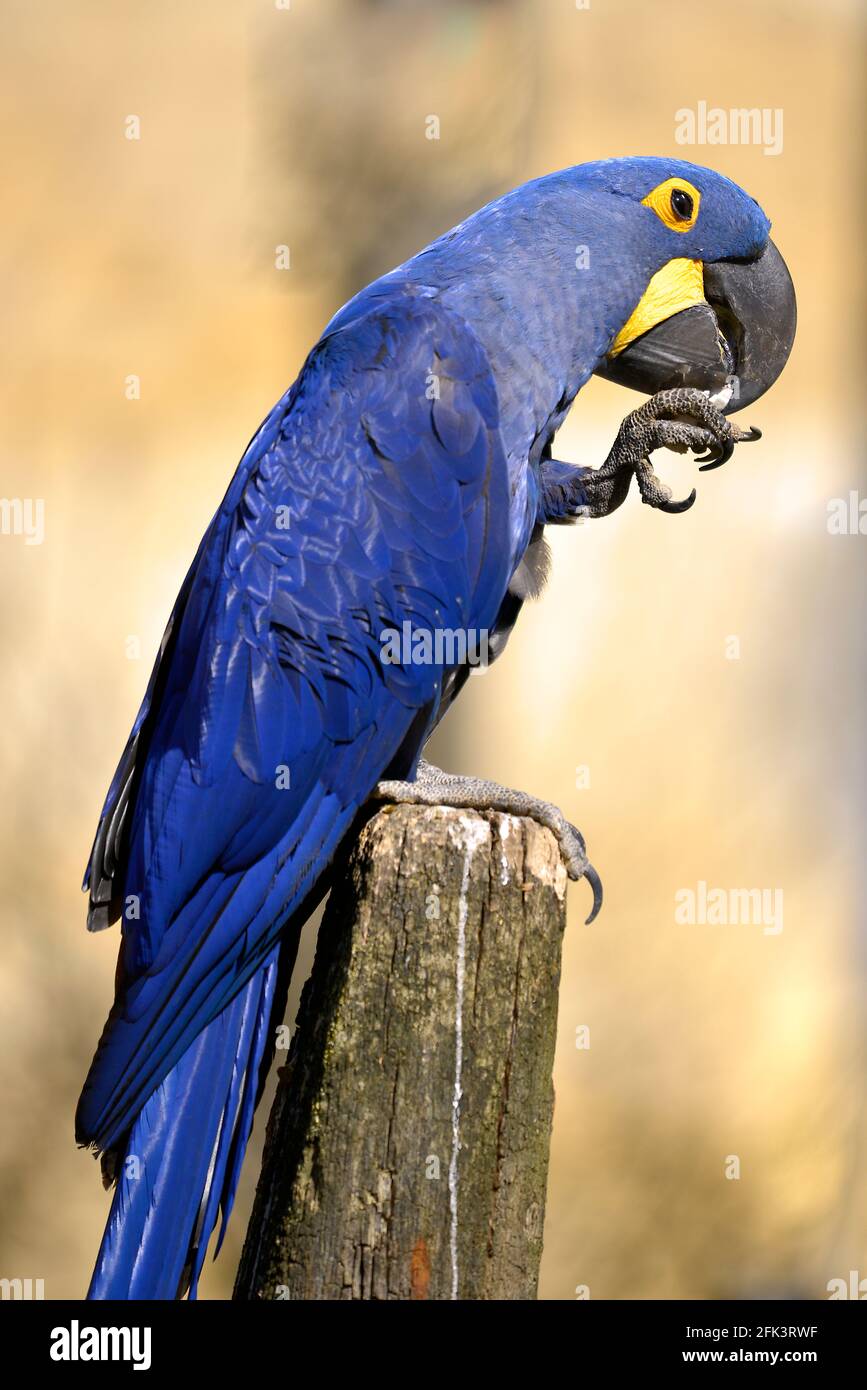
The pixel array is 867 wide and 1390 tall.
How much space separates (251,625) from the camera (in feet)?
6.63

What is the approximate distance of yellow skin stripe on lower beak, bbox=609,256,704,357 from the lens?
8.03 feet

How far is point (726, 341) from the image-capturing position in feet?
8.36

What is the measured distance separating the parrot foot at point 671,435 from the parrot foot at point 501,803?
2.14 ft

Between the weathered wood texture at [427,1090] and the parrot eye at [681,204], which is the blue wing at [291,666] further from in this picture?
the parrot eye at [681,204]

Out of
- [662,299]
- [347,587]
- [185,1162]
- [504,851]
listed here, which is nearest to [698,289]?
[662,299]

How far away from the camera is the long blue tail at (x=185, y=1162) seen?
69.3 inches

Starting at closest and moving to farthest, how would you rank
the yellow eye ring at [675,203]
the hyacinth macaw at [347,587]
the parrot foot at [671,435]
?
the hyacinth macaw at [347,587], the parrot foot at [671,435], the yellow eye ring at [675,203]

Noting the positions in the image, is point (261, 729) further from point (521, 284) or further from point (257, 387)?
point (257, 387)

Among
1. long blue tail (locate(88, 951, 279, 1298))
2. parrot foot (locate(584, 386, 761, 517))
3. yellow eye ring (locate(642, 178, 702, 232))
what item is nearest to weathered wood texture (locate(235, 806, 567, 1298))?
long blue tail (locate(88, 951, 279, 1298))

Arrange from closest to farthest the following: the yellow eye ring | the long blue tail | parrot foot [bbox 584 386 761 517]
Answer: the long blue tail < parrot foot [bbox 584 386 761 517] < the yellow eye ring

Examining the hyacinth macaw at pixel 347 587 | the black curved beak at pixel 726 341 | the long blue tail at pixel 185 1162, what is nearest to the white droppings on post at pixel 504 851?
the hyacinth macaw at pixel 347 587

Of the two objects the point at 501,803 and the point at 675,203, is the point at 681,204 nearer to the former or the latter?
the point at 675,203

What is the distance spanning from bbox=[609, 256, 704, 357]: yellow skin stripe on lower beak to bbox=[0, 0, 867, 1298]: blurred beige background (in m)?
1.71

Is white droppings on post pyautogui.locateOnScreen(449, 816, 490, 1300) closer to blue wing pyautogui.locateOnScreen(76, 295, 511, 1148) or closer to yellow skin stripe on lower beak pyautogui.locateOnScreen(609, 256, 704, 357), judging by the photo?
blue wing pyautogui.locateOnScreen(76, 295, 511, 1148)
